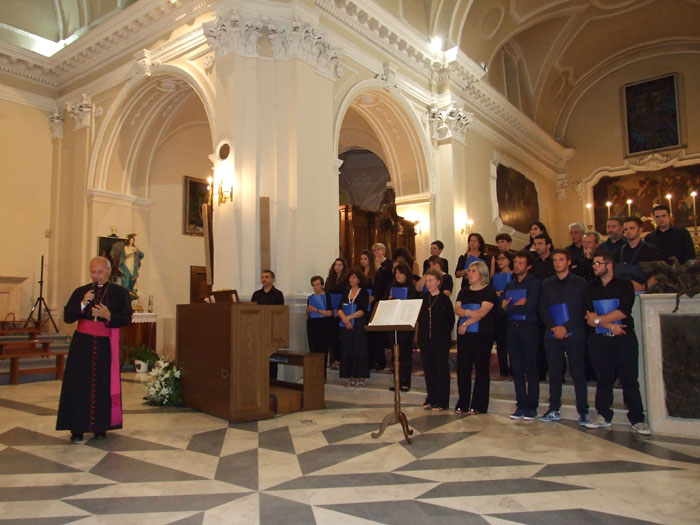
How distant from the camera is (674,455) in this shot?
3939 mm

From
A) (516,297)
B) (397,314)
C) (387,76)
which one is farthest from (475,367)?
(387,76)

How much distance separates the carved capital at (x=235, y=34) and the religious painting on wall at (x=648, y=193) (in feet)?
41.6

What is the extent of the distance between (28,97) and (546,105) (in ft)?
49.6

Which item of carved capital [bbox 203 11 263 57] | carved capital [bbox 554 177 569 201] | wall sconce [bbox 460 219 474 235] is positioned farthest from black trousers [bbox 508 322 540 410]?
carved capital [bbox 554 177 569 201]

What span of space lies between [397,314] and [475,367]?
4.82 feet

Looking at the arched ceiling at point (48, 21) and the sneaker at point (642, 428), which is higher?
the arched ceiling at point (48, 21)

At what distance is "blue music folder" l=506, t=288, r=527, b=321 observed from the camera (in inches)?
209

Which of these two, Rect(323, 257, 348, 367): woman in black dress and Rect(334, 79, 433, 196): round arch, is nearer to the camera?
Rect(323, 257, 348, 367): woman in black dress

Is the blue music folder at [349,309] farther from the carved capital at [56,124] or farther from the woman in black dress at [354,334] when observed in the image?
the carved capital at [56,124]

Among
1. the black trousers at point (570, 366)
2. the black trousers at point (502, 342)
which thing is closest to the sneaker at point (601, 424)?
the black trousers at point (570, 366)

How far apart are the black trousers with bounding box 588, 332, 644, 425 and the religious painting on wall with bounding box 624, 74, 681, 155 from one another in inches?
589

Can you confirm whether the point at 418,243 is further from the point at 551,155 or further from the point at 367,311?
the point at 551,155

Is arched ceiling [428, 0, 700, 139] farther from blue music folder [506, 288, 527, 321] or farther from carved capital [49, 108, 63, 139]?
carved capital [49, 108, 63, 139]

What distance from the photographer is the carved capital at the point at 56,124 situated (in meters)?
12.1
